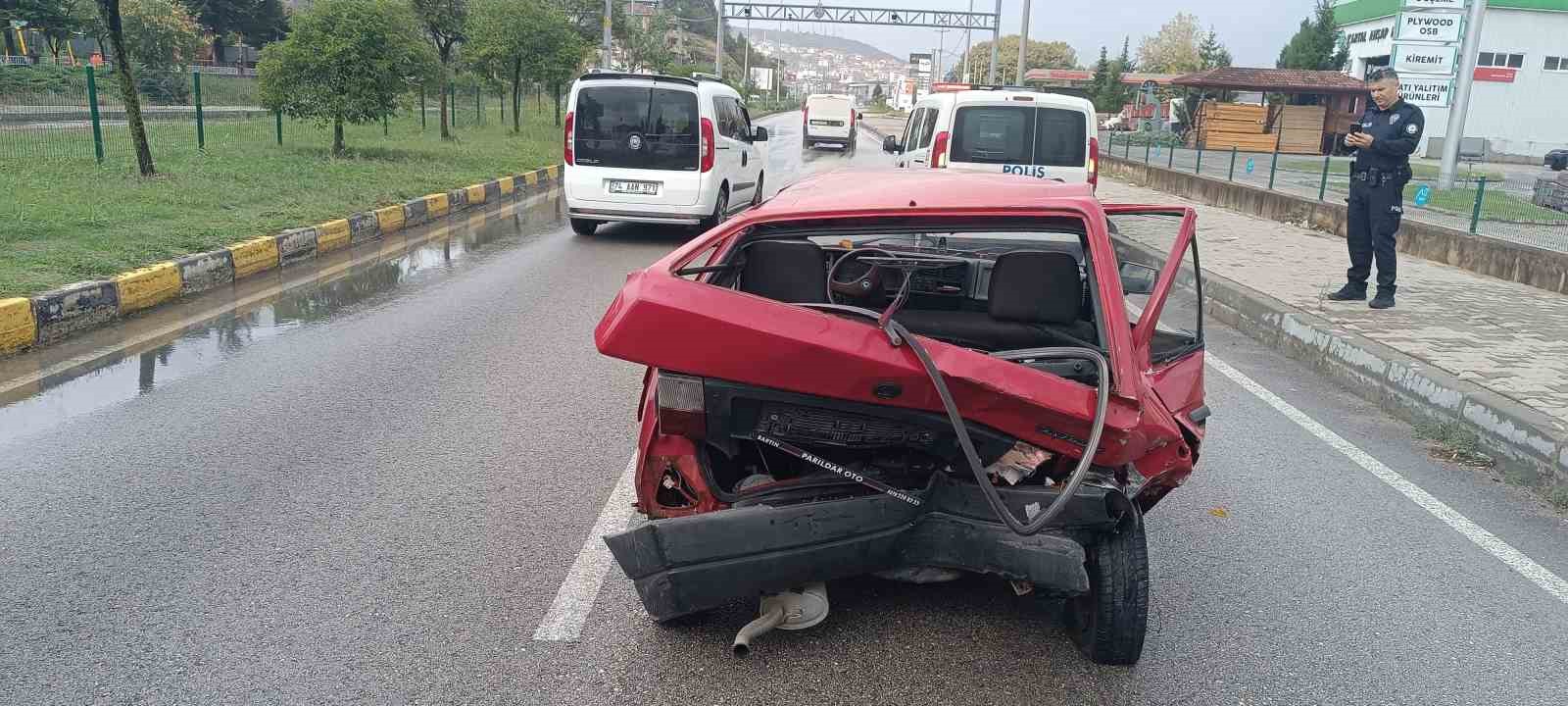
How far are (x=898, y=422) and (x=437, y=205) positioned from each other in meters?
13.1

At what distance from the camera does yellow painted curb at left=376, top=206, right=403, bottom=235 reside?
13.0m

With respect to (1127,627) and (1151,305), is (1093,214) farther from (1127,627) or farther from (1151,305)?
(1127,627)

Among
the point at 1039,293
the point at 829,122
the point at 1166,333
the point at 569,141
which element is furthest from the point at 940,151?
the point at 829,122

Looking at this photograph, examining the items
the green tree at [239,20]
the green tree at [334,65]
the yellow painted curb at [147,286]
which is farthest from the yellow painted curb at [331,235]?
the green tree at [239,20]

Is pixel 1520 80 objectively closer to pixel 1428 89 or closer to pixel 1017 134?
pixel 1428 89

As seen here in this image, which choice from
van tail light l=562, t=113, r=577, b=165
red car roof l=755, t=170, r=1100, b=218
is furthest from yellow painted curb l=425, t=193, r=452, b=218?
red car roof l=755, t=170, r=1100, b=218

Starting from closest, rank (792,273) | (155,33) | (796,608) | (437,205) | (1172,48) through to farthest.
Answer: (796,608) < (792,273) < (437,205) < (155,33) < (1172,48)

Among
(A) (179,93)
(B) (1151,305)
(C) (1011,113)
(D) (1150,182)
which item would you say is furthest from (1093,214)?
(A) (179,93)

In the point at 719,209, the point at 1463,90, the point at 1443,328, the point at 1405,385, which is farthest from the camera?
the point at 1463,90

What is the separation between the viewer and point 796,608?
340 centimetres

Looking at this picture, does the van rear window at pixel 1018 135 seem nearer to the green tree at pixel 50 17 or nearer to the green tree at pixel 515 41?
the green tree at pixel 515 41

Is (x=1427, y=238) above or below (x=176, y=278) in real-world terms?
above

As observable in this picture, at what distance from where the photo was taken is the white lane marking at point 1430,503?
13.8 feet

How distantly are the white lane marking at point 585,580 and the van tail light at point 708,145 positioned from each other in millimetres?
8258
